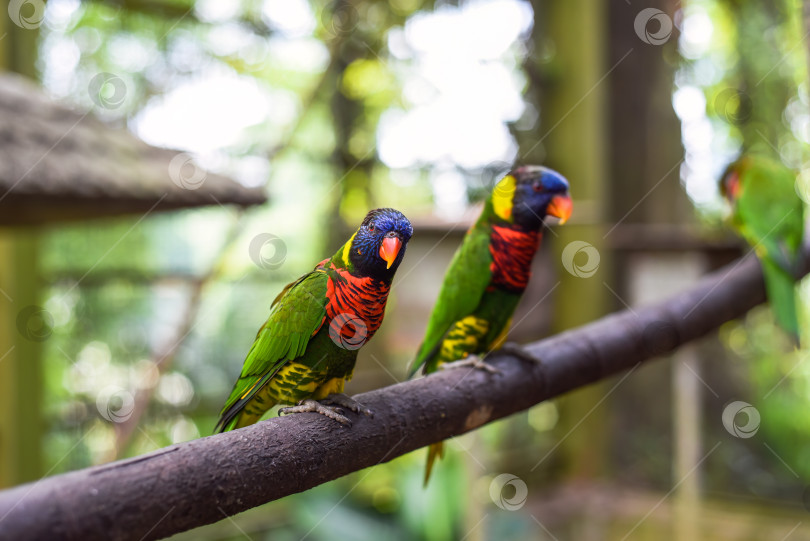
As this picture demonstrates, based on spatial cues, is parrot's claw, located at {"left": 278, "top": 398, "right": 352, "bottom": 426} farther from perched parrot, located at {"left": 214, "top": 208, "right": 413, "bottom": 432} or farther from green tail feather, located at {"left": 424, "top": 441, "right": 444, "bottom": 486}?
green tail feather, located at {"left": 424, "top": 441, "right": 444, "bottom": 486}

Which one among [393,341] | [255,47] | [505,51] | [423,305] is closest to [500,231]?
[423,305]

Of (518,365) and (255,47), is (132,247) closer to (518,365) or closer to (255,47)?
(255,47)

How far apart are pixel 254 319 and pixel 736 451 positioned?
2.60m

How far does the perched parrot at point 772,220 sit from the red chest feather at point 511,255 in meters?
0.87

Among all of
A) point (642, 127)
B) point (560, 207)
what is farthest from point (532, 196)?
point (642, 127)

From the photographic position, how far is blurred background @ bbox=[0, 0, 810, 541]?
2.39m

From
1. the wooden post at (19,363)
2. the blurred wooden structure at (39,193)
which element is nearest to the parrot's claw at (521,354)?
the blurred wooden structure at (39,193)

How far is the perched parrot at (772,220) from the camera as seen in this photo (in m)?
1.61

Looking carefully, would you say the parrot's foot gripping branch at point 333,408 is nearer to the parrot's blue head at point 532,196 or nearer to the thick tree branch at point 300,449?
the thick tree branch at point 300,449

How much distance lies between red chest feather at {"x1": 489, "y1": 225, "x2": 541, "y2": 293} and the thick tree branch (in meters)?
0.14

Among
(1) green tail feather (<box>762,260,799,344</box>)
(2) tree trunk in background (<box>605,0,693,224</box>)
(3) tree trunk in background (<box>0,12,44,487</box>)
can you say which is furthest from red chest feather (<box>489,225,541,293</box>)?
(2) tree trunk in background (<box>605,0,693,224</box>)

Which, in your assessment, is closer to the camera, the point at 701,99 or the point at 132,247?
the point at 132,247

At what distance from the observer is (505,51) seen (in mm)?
3324

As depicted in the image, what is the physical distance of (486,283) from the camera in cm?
120
